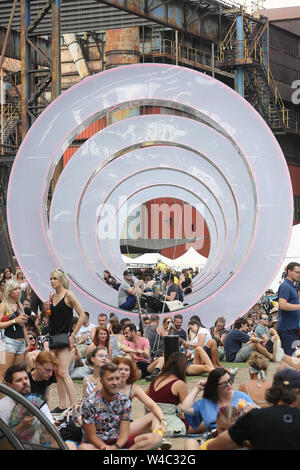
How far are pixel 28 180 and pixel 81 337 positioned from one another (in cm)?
330

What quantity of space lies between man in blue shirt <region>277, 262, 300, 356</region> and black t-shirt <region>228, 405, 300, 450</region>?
5303 millimetres

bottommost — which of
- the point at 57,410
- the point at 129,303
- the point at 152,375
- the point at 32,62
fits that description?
the point at 152,375

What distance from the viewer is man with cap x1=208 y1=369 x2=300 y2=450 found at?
4.66 metres

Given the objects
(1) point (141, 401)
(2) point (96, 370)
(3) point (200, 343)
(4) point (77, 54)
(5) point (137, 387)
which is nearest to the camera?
(1) point (141, 401)

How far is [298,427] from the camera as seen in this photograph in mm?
4750

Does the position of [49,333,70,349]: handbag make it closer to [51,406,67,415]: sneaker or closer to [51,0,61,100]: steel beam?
[51,406,67,415]: sneaker

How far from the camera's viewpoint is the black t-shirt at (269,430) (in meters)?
4.65

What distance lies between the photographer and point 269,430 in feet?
15.3

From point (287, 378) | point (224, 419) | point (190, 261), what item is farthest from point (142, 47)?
point (287, 378)

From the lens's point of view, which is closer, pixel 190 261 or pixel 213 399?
pixel 213 399

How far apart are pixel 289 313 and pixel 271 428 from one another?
5569mm

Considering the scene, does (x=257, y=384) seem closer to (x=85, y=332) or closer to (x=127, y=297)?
(x=85, y=332)

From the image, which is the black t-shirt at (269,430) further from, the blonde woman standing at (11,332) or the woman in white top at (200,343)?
the woman in white top at (200,343)
